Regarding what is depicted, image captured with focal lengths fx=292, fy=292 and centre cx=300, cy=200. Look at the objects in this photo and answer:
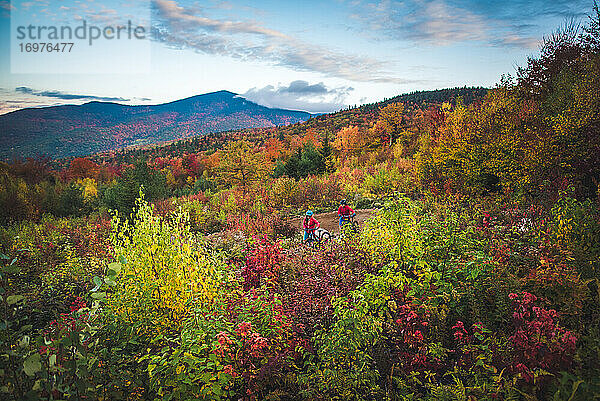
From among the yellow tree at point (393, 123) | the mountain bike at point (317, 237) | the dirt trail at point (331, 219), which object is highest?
the yellow tree at point (393, 123)

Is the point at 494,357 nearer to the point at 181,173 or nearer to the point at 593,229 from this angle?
the point at 593,229

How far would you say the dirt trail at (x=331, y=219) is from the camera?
12041mm

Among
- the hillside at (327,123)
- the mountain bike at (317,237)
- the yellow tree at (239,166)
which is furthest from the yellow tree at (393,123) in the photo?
the hillside at (327,123)

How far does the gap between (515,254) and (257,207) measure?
11.1 metres

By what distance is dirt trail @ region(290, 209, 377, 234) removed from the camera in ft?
39.5

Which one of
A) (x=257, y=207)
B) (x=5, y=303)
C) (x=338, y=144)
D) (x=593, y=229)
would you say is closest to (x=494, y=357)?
(x=593, y=229)

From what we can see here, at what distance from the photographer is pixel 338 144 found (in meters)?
47.3

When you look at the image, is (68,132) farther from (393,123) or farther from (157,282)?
(157,282)

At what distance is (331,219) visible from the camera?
44.3ft

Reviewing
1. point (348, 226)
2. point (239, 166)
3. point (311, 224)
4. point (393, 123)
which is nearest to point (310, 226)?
point (311, 224)

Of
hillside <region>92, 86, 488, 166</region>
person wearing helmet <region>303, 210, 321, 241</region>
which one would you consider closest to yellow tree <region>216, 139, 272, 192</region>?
person wearing helmet <region>303, 210, 321, 241</region>

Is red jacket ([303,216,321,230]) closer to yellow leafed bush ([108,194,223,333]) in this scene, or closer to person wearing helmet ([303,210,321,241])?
person wearing helmet ([303,210,321,241])

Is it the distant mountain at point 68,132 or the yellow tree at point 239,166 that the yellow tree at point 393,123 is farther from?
the distant mountain at point 68,132

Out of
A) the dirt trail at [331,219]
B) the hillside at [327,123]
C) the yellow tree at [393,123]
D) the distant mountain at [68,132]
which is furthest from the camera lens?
the distant mountain at [68,132]
